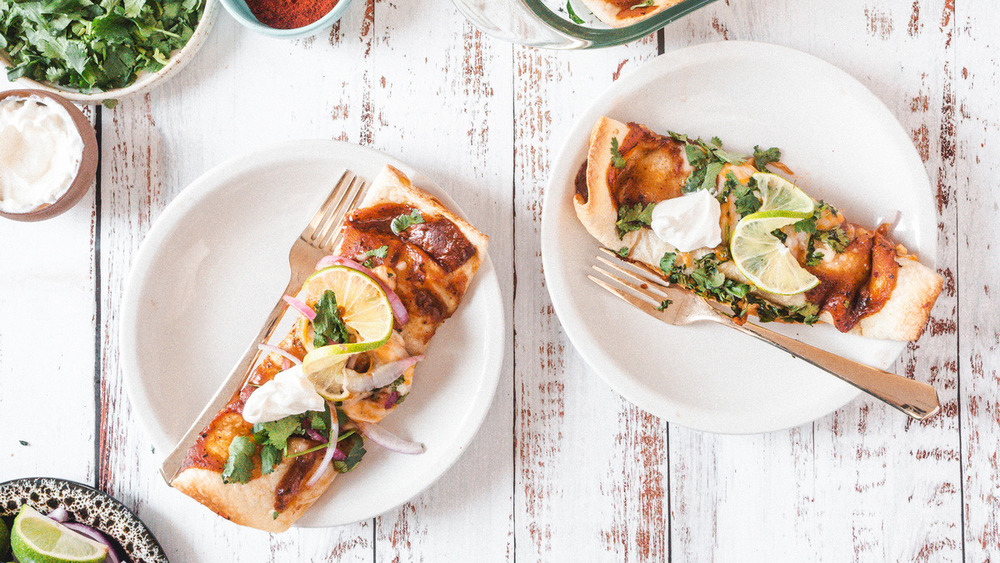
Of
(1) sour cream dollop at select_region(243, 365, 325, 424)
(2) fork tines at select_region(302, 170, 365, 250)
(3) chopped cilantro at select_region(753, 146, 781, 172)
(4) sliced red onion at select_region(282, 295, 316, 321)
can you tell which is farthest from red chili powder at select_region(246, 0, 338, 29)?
(3) chopped cilantro at select_region(753, 146, 781, 172)

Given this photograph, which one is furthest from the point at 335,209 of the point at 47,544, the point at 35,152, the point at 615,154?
the point at 47,544

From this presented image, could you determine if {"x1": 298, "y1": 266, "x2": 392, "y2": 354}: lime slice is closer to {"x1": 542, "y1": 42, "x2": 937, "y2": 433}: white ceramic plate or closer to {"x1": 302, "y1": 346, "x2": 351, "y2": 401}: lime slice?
{"x1": 302, "y1": 346, "x2": 351, "y2": 401}: lime slice

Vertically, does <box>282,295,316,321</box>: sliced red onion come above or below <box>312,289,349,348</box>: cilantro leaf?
above

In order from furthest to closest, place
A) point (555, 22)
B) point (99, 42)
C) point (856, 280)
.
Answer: point (99, 42) < point (856, 280) < point (555, 22)

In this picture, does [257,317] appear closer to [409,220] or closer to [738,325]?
[409,220]

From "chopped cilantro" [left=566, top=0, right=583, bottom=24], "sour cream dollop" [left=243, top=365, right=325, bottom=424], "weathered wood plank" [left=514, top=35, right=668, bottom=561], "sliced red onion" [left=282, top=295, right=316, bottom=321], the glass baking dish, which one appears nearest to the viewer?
the glass baking dish
